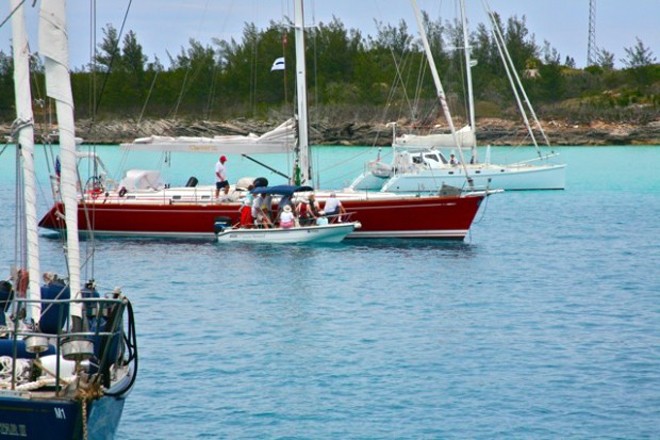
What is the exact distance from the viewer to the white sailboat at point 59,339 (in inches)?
650

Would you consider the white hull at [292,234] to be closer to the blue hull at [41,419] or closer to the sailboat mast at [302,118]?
the sailboat mast at [302,118]

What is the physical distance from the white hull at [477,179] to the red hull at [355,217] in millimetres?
17470

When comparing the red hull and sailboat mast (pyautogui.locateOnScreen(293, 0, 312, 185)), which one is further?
sailboat mast (pyautogui.locateOnScreen(293, 0, 312, 185))

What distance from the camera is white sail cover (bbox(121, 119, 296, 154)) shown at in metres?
46.5

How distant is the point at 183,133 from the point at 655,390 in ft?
326

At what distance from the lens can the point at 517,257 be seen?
43.3m

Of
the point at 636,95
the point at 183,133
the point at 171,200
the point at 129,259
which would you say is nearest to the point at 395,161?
the point at 171,200

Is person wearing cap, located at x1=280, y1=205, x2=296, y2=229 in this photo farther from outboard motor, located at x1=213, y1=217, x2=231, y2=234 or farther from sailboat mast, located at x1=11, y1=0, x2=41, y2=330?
sailboat mast, located at x1=11, y1=0, x2=41, y2=330

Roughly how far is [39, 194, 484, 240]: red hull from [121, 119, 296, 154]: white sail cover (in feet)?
11.9

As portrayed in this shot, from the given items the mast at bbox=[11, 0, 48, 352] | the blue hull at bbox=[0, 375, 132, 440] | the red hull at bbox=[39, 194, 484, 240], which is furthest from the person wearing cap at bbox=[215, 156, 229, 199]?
the blue hull at bbox=[0, 375, 132, 440]

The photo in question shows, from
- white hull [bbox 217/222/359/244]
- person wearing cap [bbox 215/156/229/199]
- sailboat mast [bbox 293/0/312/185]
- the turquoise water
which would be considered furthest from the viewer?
person wearing cap [bbox 215/156/229/199]

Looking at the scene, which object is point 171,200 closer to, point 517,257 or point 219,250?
point 219,250

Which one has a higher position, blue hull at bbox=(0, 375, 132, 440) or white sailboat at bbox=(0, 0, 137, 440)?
white sailboat at bbox=(0, 0, 137, 440)

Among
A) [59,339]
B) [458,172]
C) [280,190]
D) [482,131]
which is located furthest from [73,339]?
[482,131]
